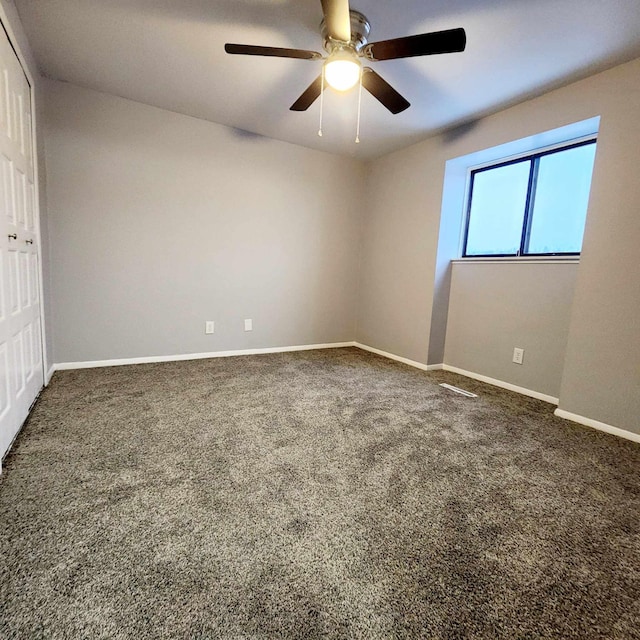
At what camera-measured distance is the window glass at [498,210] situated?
2.94 metres

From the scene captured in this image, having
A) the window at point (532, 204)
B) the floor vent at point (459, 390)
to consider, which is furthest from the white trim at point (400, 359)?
the window at point (532, 204)

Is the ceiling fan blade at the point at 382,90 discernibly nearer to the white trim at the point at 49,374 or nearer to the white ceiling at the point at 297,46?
the white ceiling at the point at 297,46

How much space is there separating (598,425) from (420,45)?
2.45m

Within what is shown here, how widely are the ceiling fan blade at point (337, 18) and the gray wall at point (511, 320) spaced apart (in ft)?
7.23

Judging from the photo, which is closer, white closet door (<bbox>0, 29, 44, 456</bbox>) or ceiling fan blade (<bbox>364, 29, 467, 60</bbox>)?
ceiling fan blade (<bbox>364, 29, 467, 60</bbox>)

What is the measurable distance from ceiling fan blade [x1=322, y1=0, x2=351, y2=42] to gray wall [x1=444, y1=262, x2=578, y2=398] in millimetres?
2203

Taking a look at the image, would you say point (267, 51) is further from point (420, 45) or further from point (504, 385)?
point (504, 385)

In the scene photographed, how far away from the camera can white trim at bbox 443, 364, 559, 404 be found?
8.65ft

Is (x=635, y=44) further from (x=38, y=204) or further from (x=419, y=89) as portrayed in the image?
(x=38, y=204)

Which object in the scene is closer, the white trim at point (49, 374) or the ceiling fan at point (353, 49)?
the ceiling fan at point (353, 49)

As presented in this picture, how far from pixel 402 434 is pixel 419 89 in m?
2.43

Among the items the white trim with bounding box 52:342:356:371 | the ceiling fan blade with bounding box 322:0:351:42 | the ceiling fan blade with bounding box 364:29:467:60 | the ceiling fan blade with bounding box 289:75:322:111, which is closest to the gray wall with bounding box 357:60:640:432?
the ceiling fan blade with bounding box 364:29:467:60

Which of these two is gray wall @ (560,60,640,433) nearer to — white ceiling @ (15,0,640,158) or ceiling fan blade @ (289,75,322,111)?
white ceiling @ (15,0,640,158)

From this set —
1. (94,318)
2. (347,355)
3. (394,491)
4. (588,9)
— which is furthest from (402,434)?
(94,318)
